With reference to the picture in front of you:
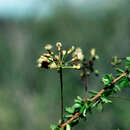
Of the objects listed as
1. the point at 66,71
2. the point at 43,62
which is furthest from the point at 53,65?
the point at 66,71

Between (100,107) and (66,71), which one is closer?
(100,107)

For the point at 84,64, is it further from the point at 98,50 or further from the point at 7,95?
the point at 98,50

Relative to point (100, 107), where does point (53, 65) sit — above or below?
above

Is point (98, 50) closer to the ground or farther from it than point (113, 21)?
closer to the ground

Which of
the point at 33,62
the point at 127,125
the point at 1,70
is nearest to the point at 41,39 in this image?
the point at 33,62

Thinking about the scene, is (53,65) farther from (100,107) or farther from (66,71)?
(66,71)

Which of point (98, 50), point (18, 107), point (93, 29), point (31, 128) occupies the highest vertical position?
point (93, 29)

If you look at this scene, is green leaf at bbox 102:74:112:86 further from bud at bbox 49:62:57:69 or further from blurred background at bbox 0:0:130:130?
blurred background at bbox 0:0:130:130

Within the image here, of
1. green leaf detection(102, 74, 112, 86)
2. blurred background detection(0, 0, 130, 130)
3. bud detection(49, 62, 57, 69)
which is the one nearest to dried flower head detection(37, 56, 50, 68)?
bud detection(49, 62, 57, 69)

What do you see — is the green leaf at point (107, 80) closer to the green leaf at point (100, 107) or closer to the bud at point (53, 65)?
the green leaf at point (100, 107)
